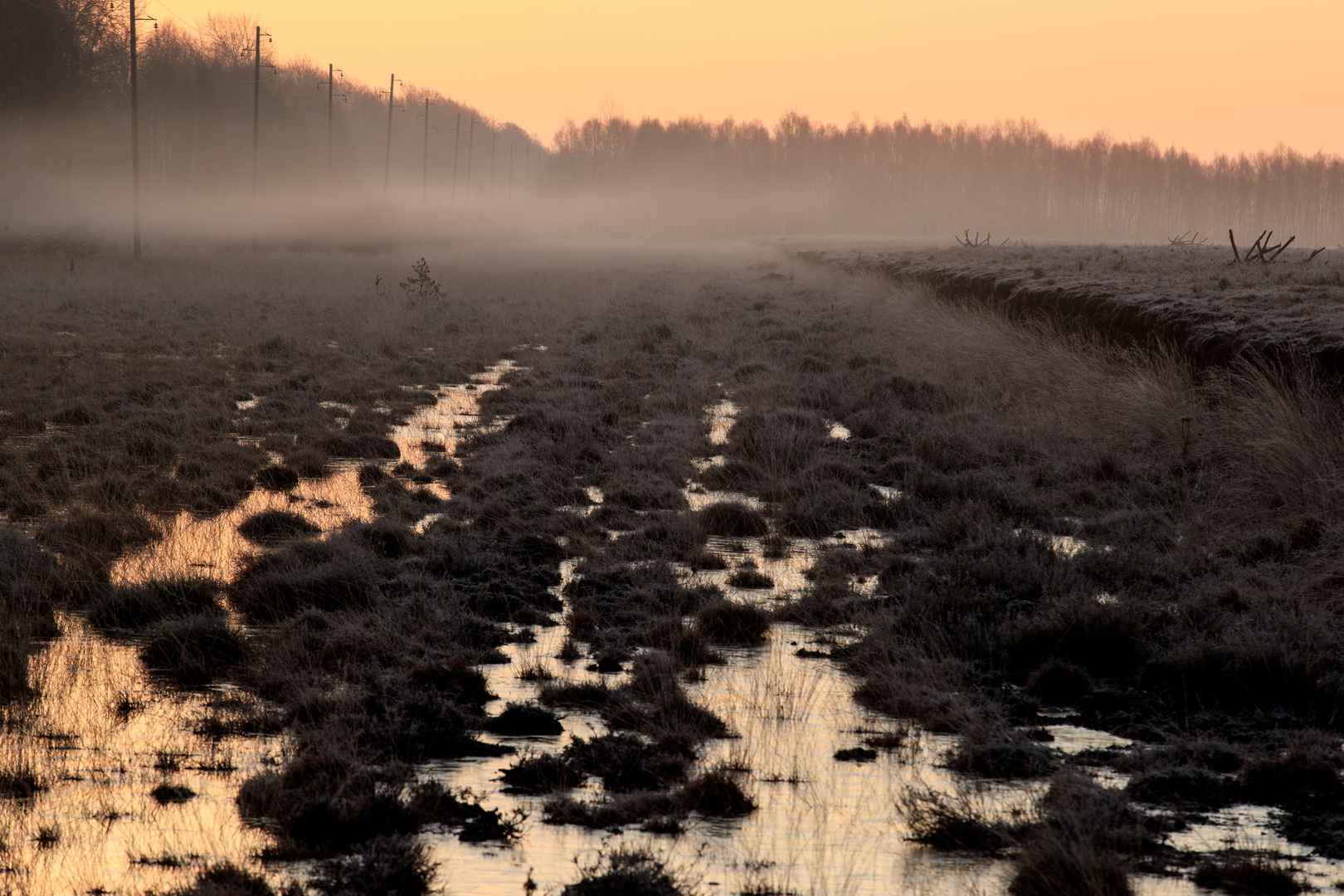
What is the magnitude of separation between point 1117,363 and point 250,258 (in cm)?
3152

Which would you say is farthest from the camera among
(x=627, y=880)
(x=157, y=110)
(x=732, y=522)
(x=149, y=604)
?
(x=157, y=110)

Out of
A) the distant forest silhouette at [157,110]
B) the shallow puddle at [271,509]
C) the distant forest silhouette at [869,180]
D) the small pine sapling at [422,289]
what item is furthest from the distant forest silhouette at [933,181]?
the shallow puddle at [271,509]

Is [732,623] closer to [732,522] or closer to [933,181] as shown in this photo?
[732,522]

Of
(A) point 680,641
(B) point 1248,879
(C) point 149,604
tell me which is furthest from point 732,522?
(B) point 1248,879

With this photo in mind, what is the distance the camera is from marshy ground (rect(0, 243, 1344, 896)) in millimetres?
3441

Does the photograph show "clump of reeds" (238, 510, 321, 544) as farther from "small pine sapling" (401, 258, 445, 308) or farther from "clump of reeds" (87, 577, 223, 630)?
"small pine sapling" (401, 258, 445, 308)

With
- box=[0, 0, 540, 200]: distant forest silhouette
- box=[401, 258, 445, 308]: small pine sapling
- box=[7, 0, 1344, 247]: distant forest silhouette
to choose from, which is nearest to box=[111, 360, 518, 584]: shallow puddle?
box=[401, 258, 445, 308]: small pine sapling

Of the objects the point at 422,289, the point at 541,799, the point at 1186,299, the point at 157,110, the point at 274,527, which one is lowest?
the point at 541,799

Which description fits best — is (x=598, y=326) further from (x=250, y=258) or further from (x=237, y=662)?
(x=250, y=258)

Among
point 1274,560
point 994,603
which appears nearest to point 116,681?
point 994,603

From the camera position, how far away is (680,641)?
17.3ft

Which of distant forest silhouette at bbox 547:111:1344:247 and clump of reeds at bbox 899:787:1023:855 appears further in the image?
distant forest silhouette at bbox 547:111:1344:247

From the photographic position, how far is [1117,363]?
12.8 meters

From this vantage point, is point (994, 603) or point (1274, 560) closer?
point (994, 603)
